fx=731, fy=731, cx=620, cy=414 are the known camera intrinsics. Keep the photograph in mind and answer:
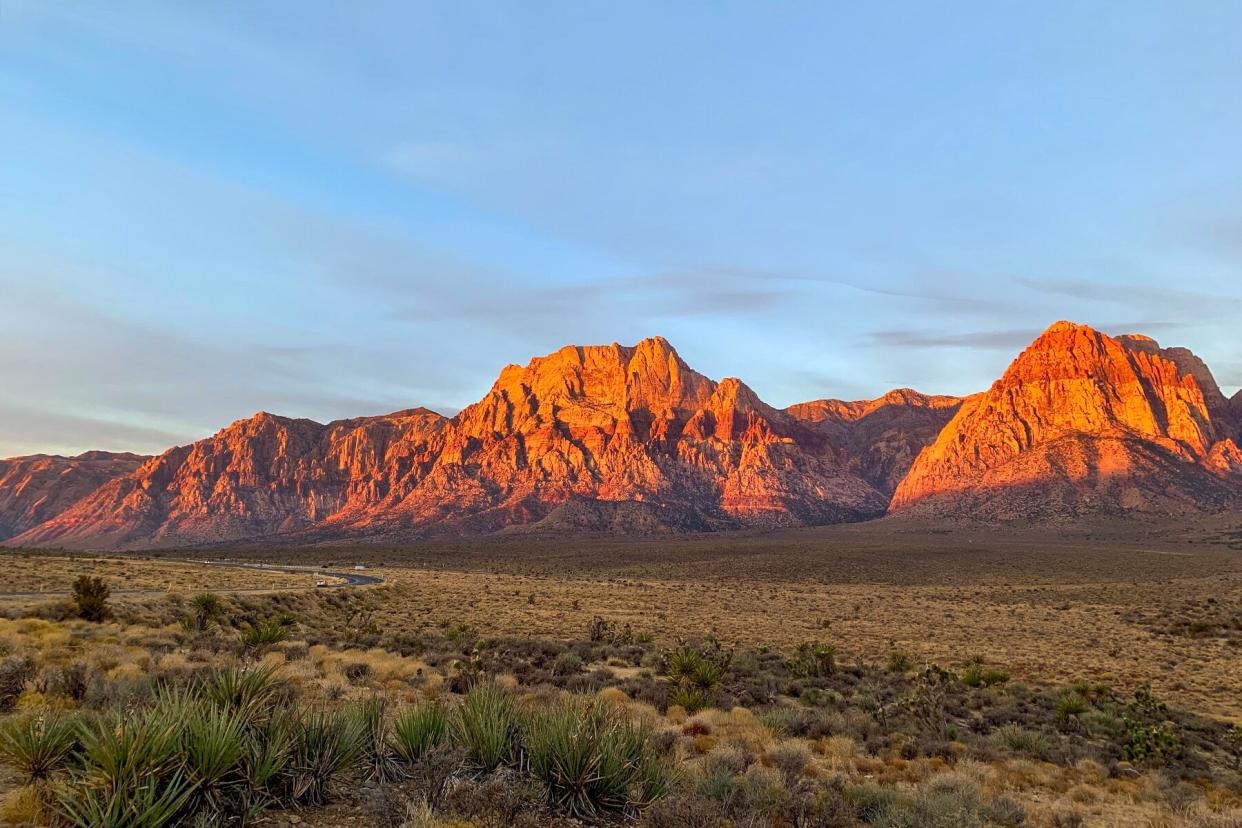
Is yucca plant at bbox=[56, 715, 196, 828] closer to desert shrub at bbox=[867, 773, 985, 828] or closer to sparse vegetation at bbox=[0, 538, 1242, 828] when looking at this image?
sparse vegetation at bbox=[0, 538, 1242, 828]

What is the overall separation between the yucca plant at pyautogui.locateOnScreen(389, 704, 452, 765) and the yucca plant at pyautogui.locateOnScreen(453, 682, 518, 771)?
0.58 ft

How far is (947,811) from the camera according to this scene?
8539mm

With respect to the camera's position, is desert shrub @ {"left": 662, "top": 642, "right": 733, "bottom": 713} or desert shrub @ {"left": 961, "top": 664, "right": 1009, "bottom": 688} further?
desert shrub @ {"left": 961, "top": 664, "right": 1009, "bottom": 688}

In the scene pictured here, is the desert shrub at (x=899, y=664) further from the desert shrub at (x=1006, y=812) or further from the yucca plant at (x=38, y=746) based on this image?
the yucca plant at (x=38, y=746)

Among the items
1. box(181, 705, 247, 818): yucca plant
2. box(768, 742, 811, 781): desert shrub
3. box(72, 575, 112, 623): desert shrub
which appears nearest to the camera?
box(181, 705, 247, 818): yucca plant

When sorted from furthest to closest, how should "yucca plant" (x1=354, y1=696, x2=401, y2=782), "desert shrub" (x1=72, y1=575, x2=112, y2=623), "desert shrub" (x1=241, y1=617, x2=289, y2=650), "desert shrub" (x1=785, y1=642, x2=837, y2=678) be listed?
"desert shrub" (x1=72, y1=575, x2=112, y2=623) < "desert shrub" (x1=785, y1=642, x2=837, y2=678) < "desert shrub" (x1=241, y1=617, x2=289, y2=650) < "yucca plant" (x1=354, y1=696, x2=401, y2=782)

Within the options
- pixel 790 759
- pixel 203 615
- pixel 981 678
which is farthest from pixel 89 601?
pixel 981 678

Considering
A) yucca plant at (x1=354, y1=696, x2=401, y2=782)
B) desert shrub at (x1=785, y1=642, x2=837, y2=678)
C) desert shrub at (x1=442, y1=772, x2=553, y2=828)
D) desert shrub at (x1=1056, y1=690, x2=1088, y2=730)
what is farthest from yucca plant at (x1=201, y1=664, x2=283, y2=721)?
desert shrub at (x1=1056, y1=690, x2=1088, y2=730)

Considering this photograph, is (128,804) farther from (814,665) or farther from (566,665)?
(814,665)

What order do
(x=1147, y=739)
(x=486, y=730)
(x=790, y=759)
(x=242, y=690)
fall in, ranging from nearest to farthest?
(x=486, y=730) < (x=242, y=690) < (x=790, y=759) < (x=1147, y=739)

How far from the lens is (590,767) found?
23.7 ft

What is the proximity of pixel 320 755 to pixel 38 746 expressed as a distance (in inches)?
103

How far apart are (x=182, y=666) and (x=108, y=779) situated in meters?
9.94

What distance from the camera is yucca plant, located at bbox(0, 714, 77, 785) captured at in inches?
270
